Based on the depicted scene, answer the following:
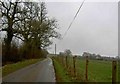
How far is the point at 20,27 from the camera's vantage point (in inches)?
1870

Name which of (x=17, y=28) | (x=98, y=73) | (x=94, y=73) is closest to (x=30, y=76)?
(x=94, y=73)

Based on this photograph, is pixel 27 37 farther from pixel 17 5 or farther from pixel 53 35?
pixel 53 35

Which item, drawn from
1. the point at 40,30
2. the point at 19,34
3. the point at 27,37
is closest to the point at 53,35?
the point at 40,30

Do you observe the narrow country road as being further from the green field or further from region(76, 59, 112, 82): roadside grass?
region(76, 59, 112, 82): roadside grass

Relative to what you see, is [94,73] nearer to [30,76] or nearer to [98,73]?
[98,73]

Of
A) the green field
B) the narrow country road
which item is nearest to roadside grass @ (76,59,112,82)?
the green field

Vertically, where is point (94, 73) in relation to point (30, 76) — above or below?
below

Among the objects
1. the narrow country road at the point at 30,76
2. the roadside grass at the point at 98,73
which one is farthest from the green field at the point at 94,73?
the narrow country road at the point at 30,76

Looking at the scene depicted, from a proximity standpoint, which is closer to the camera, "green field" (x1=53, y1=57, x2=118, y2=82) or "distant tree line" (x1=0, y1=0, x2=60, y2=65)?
"green field" (x1=53, y1=57, x2=118, y2=82)

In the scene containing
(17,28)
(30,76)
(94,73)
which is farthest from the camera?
(17,28)

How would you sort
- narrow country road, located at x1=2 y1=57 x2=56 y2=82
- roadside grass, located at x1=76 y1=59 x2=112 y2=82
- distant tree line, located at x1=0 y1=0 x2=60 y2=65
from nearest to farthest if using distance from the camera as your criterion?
1. narrow country road, located at x1=2 y1=57 x2=56 y2=82
2. roadside grass, located at x1=76 y1=59 x2=112 y2=82
3. distant tree line, located at x1=0 y1=0 x2=60 y2=65

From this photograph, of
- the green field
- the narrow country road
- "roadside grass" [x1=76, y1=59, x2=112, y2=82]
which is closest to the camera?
the narrow country road

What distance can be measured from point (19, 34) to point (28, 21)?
3.53m

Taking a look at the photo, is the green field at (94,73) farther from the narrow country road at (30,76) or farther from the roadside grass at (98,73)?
the narrow country road at (30,76)
